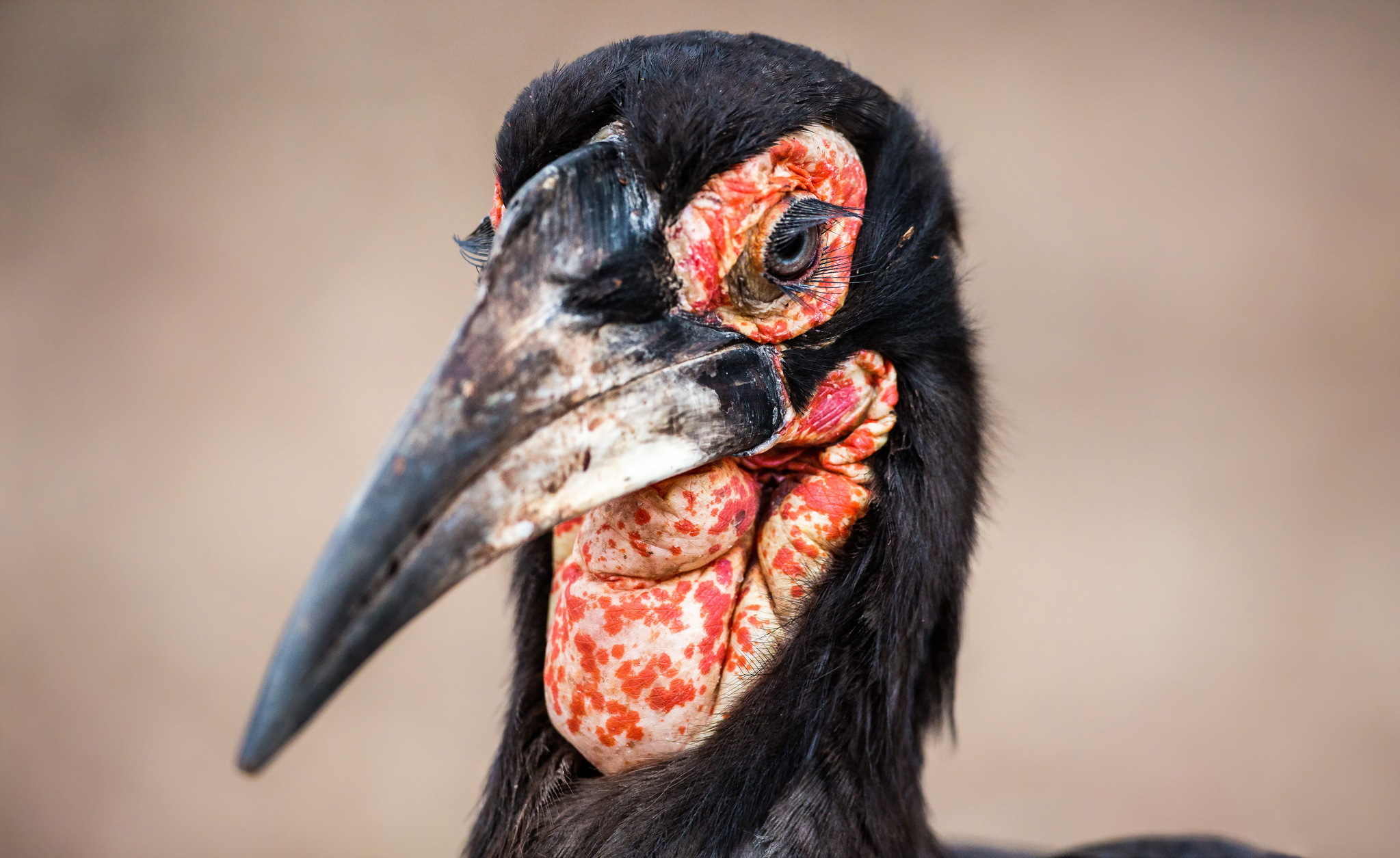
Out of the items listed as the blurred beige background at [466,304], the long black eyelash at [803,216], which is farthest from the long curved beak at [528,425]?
the blurred beige background at [466,304]

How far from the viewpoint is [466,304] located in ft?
12.3

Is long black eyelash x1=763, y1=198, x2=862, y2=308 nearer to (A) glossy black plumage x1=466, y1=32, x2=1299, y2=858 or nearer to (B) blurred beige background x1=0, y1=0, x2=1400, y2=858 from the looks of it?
(A) glossy black plumage x1=466, y1=32, x2=1299, y2=858

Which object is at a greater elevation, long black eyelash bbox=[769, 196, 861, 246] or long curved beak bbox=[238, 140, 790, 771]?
long black eyelash bbox=[769, 196, 861, 246]

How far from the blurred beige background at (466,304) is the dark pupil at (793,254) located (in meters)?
2.24

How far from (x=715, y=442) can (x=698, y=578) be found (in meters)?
0.20

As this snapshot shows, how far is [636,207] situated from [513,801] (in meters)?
0.77

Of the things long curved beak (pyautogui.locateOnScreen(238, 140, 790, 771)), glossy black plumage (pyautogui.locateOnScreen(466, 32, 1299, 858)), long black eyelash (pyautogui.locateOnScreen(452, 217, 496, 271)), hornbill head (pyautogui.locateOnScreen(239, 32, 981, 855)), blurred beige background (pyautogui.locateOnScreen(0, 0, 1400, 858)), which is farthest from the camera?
blurred beige background (pyautogui.locateOnScreen(0, 0, 1400, 858))

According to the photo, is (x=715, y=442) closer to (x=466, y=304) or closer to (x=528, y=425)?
(x=528, y=425)

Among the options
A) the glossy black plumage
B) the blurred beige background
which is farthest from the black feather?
the blurred beige background

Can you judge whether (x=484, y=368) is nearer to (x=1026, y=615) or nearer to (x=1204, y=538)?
(x=1026, y=615)

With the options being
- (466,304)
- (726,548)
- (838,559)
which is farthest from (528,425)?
(466,304)

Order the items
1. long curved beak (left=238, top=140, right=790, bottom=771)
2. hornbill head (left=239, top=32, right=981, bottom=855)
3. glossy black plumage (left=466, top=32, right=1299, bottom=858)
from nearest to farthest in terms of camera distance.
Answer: long curved beak (left=238, top=140, right=790, bottom=771) < hornbill head (left=239, top=32, right=981, bottom=855) < glossy black plumage (left=466, top=32, right=1299, bottom=858)

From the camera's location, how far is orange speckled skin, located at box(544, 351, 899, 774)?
121 cm

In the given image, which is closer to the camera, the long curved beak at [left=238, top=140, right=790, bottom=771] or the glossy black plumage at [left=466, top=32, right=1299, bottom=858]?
the long curved beak at [left=238, top=140, right=790, bottom=771]
